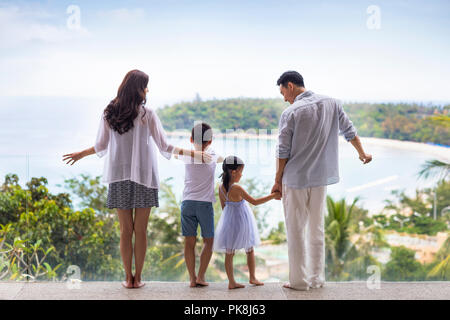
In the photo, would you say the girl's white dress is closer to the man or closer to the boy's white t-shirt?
the boy's white t-shirt

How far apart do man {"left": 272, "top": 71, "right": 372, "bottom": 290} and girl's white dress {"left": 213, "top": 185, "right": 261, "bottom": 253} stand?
11.1 inches

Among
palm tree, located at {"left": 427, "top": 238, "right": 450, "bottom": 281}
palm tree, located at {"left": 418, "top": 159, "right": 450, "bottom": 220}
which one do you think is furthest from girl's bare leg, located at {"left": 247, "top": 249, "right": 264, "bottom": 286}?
palm tree, located at {"left": 418, "top": 159, "right": 450, "bottom": 220}

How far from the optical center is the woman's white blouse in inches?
132

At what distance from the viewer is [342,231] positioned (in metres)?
4.29

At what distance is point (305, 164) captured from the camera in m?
3.34

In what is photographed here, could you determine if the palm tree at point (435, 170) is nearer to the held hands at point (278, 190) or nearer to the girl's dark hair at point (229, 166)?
the held hands at point (278, 190)

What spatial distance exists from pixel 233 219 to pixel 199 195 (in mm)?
296

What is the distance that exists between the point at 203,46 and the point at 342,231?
2.09 metres

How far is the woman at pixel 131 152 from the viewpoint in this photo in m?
3.32

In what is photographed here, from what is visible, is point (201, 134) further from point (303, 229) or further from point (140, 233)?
point (303, 229)

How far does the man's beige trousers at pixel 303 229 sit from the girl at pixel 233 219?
0.15 metres

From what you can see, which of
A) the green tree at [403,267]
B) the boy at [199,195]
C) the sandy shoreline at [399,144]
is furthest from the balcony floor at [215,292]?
the sandy shoreline at [399,144]
